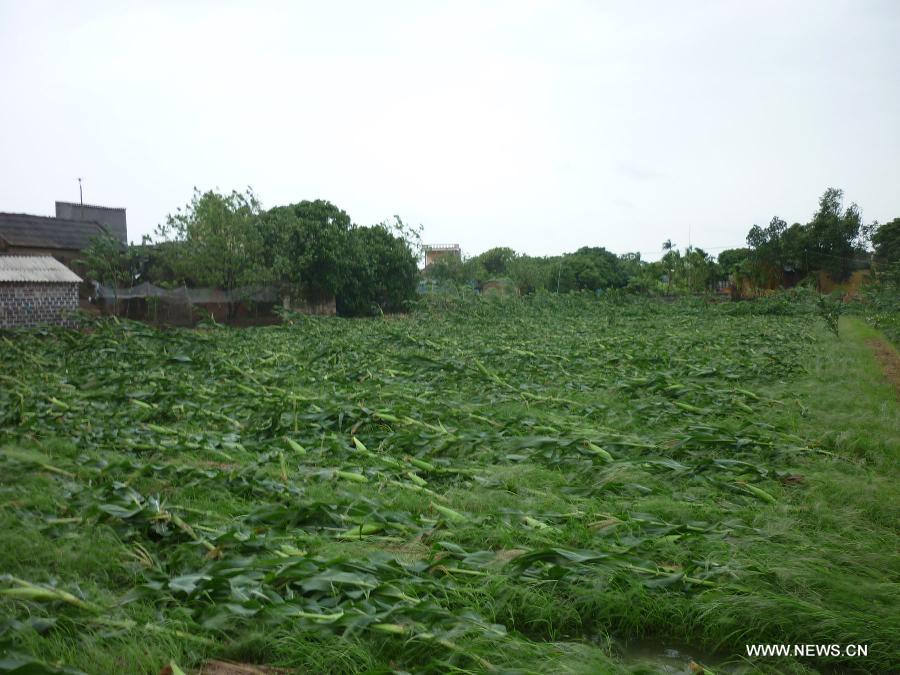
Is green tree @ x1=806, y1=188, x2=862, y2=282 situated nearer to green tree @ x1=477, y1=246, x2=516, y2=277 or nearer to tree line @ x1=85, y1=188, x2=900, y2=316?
tree line @ x1=85, y1=188, x2=900, y2=316

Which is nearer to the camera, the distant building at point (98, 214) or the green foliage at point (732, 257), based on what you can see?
the distant building at point (98, 214)

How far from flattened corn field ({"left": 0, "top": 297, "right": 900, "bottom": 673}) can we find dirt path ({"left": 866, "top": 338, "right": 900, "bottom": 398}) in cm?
158

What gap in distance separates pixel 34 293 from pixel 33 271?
92 cm

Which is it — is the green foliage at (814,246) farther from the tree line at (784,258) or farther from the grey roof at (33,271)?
the grey roof at (33,271)

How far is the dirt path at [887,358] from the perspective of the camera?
10129 millimetres

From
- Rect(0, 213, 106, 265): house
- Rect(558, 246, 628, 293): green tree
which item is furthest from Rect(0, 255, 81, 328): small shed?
Rect(558, 246, 628, 293): green tree

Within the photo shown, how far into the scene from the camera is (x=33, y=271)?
18.9 m

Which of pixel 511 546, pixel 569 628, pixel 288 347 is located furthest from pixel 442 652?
pixel 288 347

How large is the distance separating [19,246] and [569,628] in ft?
98.7

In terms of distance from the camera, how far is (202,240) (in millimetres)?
24578

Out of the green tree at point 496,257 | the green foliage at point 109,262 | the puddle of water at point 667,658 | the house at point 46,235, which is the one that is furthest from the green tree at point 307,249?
the green tree at point 496,257

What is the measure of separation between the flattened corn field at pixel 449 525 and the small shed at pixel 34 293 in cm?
1106

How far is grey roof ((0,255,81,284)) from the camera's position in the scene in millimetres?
18156

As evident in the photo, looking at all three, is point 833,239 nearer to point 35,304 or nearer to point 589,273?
point 589,273
